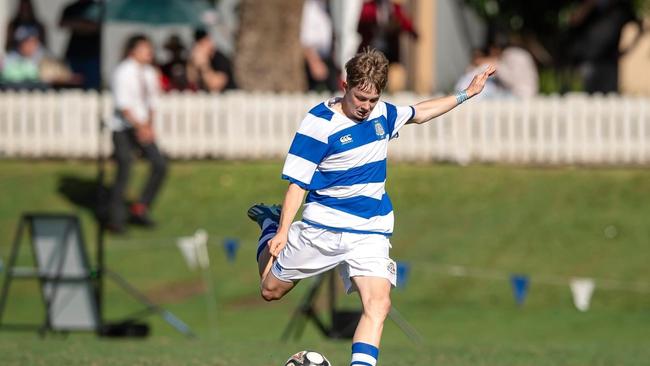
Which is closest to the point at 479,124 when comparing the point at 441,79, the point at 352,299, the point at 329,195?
the point at 352,299

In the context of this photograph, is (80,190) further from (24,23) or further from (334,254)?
(334,254)

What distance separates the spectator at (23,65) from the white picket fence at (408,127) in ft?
2.91

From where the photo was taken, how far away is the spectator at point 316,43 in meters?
24.7

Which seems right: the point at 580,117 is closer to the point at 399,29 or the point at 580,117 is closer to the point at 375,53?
the point at 399,29

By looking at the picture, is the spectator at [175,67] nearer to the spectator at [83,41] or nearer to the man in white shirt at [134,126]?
the spectator at [83,41]

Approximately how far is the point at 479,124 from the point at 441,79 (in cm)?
913

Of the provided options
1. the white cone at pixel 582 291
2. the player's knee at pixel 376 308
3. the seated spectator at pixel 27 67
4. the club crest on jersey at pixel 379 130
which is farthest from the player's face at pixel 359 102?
the seated spectator at pixel 27 67

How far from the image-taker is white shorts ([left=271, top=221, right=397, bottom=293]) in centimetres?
953

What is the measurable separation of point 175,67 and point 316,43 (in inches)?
85.5

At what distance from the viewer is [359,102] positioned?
30.7 ft

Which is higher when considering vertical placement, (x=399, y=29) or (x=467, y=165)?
(x=399, y=29)

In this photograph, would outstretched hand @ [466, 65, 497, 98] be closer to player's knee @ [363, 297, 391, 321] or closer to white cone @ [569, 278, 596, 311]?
player's knee @ [363, 297, 391, 321]

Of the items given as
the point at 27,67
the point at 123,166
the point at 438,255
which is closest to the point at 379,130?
the point at 438,255

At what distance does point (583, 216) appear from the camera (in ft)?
66.5
